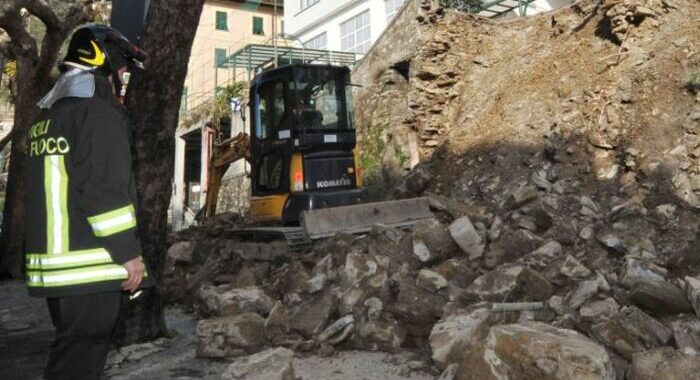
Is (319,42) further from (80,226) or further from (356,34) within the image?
(80,226)

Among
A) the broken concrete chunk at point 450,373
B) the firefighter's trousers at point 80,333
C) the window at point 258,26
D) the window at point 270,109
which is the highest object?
the window at point 258,26

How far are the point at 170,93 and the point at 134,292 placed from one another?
2602 millimetres

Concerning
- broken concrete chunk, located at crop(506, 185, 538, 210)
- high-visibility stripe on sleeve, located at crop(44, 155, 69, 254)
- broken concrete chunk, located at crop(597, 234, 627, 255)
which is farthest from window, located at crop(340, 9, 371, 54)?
high-visibility stripe on sleeve, located at crop(44, 155, 69, 254)

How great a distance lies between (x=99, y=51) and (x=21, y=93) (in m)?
8.92

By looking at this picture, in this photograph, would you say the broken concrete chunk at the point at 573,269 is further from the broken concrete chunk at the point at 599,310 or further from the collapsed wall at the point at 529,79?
the collapsed wall at the point at 529,79

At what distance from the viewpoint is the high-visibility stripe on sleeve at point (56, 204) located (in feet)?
8.14

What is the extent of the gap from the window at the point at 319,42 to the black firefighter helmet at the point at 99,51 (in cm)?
2095

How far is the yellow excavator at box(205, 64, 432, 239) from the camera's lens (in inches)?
310

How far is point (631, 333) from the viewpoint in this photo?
374 cm

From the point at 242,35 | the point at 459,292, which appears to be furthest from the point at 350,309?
the point at 242,35

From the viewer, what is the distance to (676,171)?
7199 millimetres

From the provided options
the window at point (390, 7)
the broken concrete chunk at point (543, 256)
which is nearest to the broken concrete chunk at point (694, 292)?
the broken concrete chunk at point (543, 256)

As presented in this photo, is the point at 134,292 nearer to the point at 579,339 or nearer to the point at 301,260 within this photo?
the point at 579,339

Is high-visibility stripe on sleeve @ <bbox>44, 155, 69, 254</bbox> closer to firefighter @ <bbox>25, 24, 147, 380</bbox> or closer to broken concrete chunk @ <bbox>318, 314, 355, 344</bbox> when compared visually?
firefighter @ <bbox>25, 24, 147, 380</bbox>
